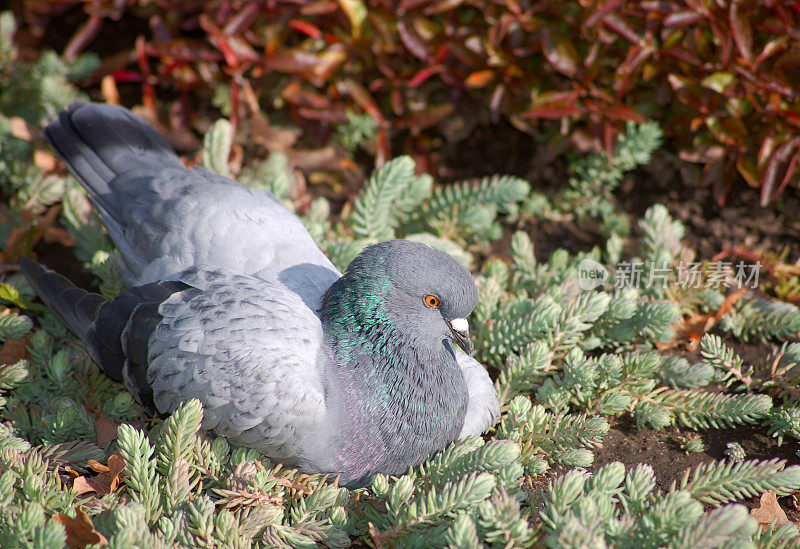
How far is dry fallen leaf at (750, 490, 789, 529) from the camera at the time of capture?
8.13ft

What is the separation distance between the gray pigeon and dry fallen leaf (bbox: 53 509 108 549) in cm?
50

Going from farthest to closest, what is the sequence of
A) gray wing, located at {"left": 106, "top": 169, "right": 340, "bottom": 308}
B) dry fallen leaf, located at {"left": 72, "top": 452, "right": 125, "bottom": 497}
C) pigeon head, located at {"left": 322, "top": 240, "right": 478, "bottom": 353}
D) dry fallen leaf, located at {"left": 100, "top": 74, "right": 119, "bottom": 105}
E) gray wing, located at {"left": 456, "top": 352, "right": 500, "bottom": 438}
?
dry fallen leaf, located at {"left": 100, "top": 74, "right": 119, "bottom": 105}
gray wing, located at {"left": 106, "top": 169, "right": 340, "bottom": 308}
gray wing, located at {"left": 456, "top": 352, "right": 500, "bottom": 438}
pigeon head, located at {"left": 322, "top": 240, "right": 478, "bottom": 353}
dry fallen leaf, located at {"left": 72, "top": 452, "right": 125, "bottom": 497}

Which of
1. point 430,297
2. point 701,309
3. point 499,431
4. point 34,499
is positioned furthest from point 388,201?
point 34,499

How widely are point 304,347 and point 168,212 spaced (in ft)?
3.31

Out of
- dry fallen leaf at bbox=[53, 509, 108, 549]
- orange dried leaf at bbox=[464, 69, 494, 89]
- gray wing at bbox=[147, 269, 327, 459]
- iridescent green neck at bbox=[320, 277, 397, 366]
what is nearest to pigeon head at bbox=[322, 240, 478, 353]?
iridescent green neck at bbox=[320, 277, 397, 366]

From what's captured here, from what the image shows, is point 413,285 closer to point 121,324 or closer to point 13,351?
point 121,324

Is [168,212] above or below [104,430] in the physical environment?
above

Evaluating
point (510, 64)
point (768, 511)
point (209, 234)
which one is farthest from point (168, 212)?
point (768, 511)

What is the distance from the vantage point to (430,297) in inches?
103

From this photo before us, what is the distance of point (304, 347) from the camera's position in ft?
8.52

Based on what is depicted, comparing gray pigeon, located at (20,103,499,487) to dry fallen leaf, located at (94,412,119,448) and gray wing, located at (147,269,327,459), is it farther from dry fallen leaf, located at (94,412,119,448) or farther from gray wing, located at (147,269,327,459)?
dry fallen leaf, located at (94,412,119,448)

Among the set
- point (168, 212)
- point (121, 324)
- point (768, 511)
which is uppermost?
point (168, 212)

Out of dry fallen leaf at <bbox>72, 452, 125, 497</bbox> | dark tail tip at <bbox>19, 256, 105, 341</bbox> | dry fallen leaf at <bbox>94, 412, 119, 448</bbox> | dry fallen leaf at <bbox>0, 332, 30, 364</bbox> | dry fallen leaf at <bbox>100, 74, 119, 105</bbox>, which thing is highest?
dry fallen leaf at <bbox>100, 74, 119, 105</bbox>

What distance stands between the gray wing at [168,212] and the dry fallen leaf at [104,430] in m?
0.61
